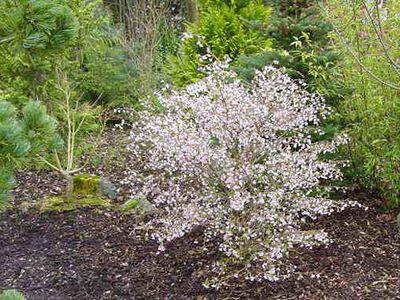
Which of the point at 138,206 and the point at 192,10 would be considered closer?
the point at 138,206

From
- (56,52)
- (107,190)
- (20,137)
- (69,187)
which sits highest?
(56,52)

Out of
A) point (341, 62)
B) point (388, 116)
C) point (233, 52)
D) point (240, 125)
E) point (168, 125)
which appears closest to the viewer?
point (240, 125)

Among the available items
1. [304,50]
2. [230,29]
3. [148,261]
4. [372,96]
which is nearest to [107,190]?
[148,261]

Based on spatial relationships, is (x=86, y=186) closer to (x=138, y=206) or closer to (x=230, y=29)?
(x=138, y=206)

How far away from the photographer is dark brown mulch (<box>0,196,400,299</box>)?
3.49m

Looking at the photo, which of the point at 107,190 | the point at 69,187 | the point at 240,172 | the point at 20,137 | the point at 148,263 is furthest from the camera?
the point at 107,190

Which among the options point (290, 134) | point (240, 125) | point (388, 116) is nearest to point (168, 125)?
point (240, 125)

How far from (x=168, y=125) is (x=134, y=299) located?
4.04ft

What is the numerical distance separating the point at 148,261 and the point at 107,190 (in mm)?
1546

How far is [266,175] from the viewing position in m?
3.69

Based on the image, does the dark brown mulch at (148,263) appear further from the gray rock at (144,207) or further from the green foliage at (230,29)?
the green foliage at (230,29)

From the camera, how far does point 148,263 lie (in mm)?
3949

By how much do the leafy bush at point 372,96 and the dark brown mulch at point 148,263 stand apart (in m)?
0.44

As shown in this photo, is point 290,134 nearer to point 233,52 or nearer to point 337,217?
point 337,217
